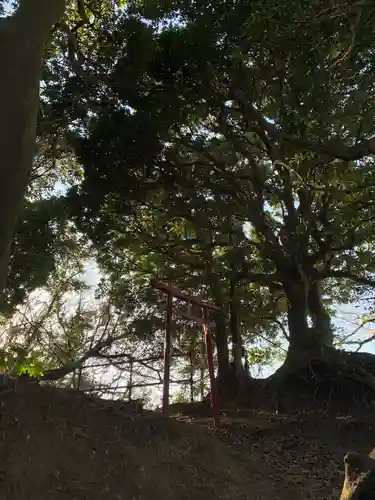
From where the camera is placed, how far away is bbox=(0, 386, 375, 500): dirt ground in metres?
4.07

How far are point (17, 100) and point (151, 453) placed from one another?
387 centimetres

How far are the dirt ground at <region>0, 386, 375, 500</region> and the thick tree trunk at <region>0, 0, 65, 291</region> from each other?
2.26 metres

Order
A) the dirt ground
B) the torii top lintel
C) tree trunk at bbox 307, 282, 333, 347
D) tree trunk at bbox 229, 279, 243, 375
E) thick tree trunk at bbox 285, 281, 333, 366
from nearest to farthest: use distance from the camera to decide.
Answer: the dirt ground < the torii top lintel < thick tree trunk at bbox 285, 281, 333, 366 < tree trunk at bbox 307, 282, 333, 347 < tree trunk at bbox 229, 279, 243, 375

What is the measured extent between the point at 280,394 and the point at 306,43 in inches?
205

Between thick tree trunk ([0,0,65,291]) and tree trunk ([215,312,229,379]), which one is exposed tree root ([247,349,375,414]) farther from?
thick tree trunk ([0,0,65,291])

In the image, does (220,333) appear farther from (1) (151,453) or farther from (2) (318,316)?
(1) (151,453)

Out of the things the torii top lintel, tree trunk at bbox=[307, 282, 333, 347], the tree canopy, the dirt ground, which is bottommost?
the dirt ground

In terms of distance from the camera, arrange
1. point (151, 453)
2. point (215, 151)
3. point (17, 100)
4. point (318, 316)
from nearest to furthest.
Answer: point (17, 100) < point (151, 453) < point (215, 151) < point (318, 316)

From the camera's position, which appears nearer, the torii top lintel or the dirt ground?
the dirt ground

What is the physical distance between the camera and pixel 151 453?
517cm

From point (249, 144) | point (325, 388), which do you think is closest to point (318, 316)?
point (325, 388)

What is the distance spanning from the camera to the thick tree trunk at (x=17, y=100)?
2.34m

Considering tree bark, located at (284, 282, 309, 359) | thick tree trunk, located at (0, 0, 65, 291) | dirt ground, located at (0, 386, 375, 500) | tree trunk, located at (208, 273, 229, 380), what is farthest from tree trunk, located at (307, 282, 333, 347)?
thick tree trunk, located at (0, 0, 65, 291)

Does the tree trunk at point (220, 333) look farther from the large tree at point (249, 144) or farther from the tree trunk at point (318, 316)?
the tree trunk at point (318, 316)
